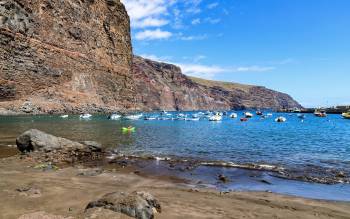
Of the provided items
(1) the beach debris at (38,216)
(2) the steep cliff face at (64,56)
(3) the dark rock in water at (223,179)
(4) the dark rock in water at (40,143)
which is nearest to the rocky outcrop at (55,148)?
(4) the dark rock in water at (40,143)

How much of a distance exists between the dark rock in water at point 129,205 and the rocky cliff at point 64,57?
90878 mm

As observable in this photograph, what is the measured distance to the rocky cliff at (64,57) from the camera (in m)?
97.2

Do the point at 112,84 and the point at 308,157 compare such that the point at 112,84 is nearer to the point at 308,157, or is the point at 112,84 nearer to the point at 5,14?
the point at 5,14

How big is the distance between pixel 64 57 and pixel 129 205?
109 m

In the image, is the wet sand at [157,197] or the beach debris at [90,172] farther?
the beach debris at [90,172]

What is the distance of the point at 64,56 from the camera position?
370 feet

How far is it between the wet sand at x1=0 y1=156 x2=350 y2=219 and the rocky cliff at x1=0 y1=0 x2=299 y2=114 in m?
84.0

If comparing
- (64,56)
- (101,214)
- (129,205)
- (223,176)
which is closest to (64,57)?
(64,56)

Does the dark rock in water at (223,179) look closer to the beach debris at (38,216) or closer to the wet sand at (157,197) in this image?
the wet sand at (157,197)

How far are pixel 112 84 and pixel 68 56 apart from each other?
22667mm

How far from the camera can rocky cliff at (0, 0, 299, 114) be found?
97188 mm

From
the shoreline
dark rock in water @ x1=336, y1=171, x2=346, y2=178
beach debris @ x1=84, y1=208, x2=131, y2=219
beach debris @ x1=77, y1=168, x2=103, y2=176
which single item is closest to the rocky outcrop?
the shoreline

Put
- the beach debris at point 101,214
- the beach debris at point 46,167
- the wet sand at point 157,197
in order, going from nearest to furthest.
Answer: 1. the beach debris at point 101,214
2. the wet sand at point 157,197
3. the beach debris at point 46,167

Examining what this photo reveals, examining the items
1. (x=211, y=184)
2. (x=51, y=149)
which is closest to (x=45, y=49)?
(x=51, y=149)
